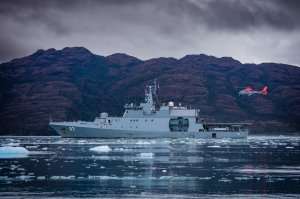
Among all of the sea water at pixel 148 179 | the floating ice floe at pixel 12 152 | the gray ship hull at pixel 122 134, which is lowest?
the sea water at pixel 148 179

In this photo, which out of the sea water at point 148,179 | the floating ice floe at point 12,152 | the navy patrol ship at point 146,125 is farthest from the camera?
the navy patrol ship at point 146,125

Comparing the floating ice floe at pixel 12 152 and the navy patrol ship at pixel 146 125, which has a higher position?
the navy patrol ship at pixel 146 125

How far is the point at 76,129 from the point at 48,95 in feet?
371

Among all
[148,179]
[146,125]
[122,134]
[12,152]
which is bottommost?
[148,179]

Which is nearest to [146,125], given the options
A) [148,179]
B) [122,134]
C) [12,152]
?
[122,134]

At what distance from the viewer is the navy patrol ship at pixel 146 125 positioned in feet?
271

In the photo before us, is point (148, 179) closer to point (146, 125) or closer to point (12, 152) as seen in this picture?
point (12, 152)

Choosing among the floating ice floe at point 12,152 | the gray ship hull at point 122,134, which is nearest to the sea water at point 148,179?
the floating ice floe at point 12,152

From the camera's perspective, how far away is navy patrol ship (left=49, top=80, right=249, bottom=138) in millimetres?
82625

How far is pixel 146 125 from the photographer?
273 ft

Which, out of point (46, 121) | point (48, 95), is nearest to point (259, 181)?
point (46, 121)

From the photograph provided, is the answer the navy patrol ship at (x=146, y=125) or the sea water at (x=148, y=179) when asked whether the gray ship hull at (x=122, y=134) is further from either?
the sea water at (x=148, y=179)

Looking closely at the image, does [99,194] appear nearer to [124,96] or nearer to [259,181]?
[259,181]

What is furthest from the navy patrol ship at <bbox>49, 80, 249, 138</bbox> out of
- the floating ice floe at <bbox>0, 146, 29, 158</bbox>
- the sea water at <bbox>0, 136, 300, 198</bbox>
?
the sea water at <bbox>0, 136, 300, 198</bbox>
